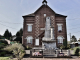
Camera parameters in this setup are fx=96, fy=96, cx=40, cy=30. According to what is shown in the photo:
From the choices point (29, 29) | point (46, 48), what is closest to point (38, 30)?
point (29, 29)

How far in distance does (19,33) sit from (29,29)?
22423mm

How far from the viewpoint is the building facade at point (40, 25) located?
99.1ft

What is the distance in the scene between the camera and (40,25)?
3050 cm

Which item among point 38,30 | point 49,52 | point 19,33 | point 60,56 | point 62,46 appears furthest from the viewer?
point 19,33

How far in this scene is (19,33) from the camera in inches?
2041

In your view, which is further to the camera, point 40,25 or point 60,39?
point 40,25

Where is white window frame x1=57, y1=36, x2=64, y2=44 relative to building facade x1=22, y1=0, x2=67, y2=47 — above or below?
below

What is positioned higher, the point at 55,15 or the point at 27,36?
the point at 55,15

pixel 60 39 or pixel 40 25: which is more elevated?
pixel 40 25

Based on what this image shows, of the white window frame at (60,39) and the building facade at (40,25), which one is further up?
the building facade at (40,25)

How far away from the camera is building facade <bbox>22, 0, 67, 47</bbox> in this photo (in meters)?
30.2

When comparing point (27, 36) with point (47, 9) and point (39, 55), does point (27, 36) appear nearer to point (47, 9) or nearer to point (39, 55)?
point (47, 9)

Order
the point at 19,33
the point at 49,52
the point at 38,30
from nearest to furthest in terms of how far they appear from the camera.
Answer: the point at 49,52 → the point at 38,30 → the point at 19,33

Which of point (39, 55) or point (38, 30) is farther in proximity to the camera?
point (38, 30)
